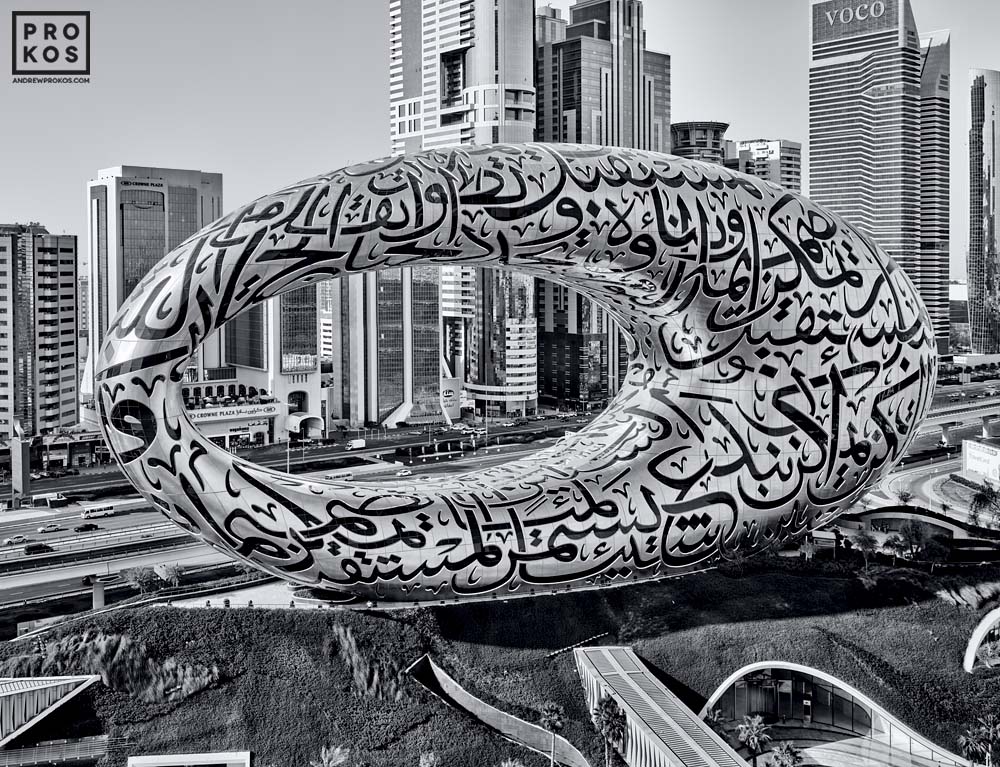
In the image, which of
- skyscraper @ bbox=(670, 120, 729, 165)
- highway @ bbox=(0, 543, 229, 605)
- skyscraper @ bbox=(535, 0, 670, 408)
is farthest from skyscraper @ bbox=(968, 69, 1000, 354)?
highway @ bbox=(0, 543, 229, 605)

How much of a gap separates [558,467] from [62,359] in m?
31.8

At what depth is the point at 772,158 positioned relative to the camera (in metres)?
88.4

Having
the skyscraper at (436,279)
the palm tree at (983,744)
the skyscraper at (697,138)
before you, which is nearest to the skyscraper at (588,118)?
the skyscraper at (436,279)

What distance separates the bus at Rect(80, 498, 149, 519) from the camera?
3525cm

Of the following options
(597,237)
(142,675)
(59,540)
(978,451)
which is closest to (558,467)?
(597,237)

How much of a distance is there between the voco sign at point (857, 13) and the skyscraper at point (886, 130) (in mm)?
60

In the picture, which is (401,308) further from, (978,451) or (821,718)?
(821,718)

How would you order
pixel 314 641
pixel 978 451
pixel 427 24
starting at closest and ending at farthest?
pixel 314 641 → pixel 978 451 → pixel 427 24

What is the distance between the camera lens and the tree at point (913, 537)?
72.4 ft

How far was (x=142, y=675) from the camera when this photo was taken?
17.9 metres

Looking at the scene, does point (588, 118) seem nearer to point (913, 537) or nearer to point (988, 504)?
point (988, 504)

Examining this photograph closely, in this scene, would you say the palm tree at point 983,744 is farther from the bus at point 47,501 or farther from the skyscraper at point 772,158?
the skyscraper at point 772,158

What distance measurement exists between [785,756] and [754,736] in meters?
0.50

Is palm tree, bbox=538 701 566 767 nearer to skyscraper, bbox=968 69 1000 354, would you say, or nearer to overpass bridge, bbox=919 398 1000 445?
overpass bridge, bbox=919 398 1000 445
